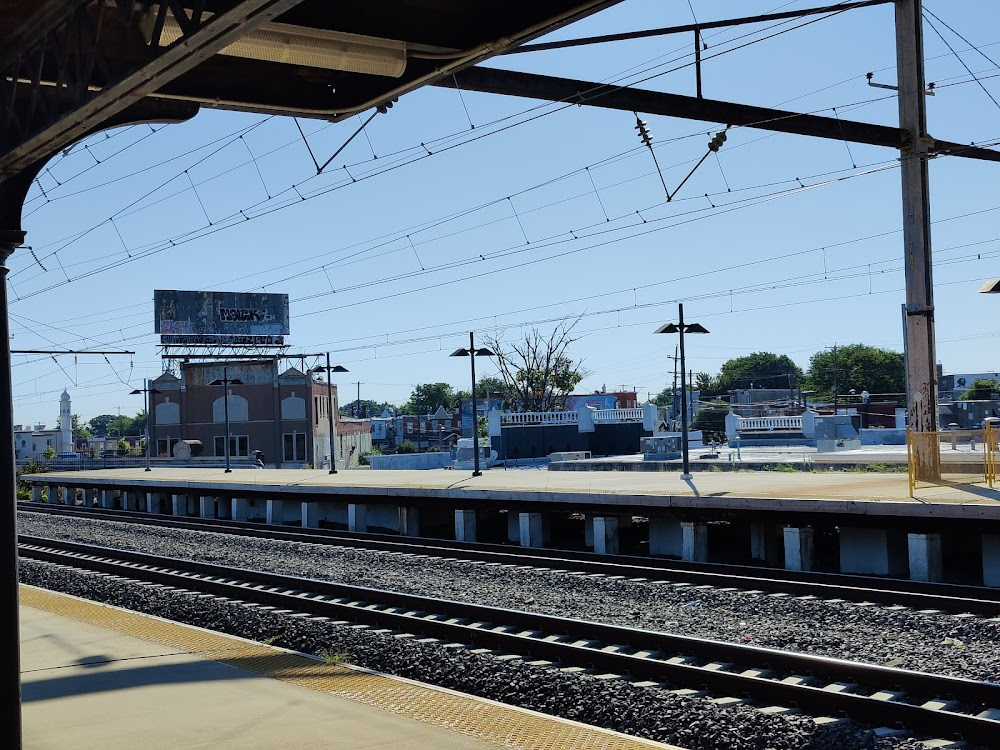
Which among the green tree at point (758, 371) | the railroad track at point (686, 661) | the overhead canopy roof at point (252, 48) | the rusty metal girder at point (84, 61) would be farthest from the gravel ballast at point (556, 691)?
the green tree at point (758, 371)

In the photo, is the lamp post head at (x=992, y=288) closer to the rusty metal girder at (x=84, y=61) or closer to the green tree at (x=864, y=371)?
the rusty metal girder at (x=84, y=61)

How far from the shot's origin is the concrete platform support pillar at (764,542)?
57.4 feet

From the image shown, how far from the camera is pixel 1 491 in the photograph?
588cm

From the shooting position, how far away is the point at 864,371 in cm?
10306

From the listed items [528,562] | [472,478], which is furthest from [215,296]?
[528,562]

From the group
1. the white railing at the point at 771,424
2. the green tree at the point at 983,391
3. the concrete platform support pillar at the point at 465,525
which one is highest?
the green tree at the point at 983,391

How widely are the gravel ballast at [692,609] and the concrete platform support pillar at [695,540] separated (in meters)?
3.19

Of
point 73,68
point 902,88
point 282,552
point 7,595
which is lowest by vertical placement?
point 282,552

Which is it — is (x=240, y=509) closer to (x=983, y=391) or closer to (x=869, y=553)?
(x=869, y=553)

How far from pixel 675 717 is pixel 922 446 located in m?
11.9

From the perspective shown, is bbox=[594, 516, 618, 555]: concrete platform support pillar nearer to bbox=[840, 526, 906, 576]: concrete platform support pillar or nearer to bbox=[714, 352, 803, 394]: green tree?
bbox=[840, 526, 906, 576]: concrete platform support pillar

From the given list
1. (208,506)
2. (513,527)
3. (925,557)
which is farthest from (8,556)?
(208,506)

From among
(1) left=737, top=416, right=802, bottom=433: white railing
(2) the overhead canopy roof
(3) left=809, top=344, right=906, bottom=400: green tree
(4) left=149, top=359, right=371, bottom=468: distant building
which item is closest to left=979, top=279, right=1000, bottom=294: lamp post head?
(2) the overhead canopy roof

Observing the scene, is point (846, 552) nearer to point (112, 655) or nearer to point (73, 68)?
point (112, 655)
